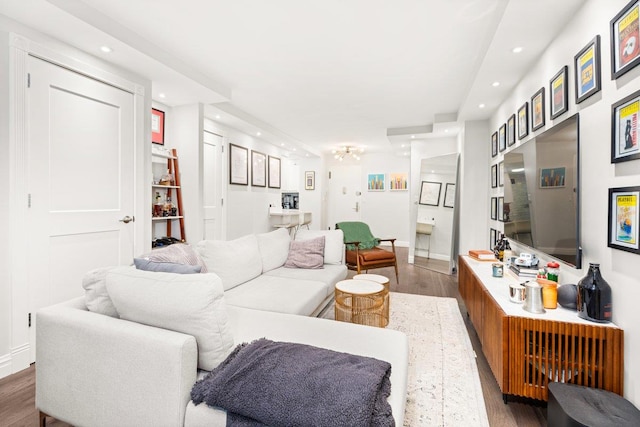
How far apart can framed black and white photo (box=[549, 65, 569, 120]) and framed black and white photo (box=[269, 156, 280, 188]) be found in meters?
5.27

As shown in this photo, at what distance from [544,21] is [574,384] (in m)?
2.22

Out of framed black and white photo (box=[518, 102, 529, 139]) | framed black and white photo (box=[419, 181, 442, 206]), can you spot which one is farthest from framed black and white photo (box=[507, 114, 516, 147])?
framed black and white photo (box=[419, 181, 442, 206])

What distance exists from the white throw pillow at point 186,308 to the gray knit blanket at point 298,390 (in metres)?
Answer: 0.10

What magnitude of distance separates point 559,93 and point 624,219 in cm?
112

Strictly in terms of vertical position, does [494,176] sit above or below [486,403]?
above

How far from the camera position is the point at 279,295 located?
2.44 meters

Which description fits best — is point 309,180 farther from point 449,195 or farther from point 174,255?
point 174,255

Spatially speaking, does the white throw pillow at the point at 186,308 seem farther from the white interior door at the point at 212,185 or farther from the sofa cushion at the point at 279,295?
the white interior door at the point at 212,185

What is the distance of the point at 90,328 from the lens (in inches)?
52.9

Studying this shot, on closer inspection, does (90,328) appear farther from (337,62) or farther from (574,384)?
(337,62)

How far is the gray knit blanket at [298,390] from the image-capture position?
99 centimetres

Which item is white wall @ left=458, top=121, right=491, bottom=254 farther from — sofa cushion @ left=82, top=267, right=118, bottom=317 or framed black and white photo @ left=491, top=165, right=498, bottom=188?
sofa cushion @ left=82, top=267, right=118, bottom=317

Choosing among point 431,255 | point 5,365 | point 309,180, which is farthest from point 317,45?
point 309,180

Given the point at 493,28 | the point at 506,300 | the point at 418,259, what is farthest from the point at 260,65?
the point at 418,259
